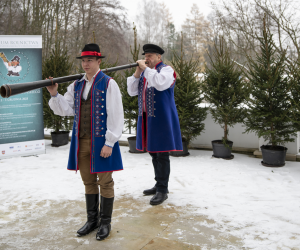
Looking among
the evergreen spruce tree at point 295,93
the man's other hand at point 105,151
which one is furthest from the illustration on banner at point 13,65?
the evergreen spruce tree at point 295,93

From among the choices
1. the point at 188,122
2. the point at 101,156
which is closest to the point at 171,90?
the point at 101,156

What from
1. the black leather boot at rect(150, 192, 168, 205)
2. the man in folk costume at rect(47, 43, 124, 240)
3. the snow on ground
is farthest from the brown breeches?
the snow on ground

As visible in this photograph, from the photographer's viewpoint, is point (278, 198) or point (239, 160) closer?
point (278, 198)

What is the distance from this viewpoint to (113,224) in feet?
9.95

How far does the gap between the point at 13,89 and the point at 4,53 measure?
4335 mm

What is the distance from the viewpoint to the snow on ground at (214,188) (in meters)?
2.93

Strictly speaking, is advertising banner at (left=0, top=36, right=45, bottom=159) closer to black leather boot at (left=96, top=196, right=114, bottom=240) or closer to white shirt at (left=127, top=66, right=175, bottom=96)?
white shirt at (left=127, top=66, right=175, bottom=96)

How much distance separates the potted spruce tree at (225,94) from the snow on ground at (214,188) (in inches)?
12.9

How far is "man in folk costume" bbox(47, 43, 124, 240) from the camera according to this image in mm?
2633

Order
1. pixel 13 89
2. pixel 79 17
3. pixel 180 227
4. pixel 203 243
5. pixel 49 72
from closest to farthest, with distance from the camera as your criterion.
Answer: pixel 13 89
pixel 203 243
pixel 180 227
pixel 49 72
pixel 79 17

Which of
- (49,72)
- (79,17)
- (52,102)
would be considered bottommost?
(52,102)

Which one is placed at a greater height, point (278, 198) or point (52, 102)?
point (52, 102)

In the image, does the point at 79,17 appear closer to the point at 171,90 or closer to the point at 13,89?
the point at 171,90

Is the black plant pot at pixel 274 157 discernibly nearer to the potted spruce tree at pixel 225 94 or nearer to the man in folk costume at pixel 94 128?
the potted spruce tree at pixel 225 94
